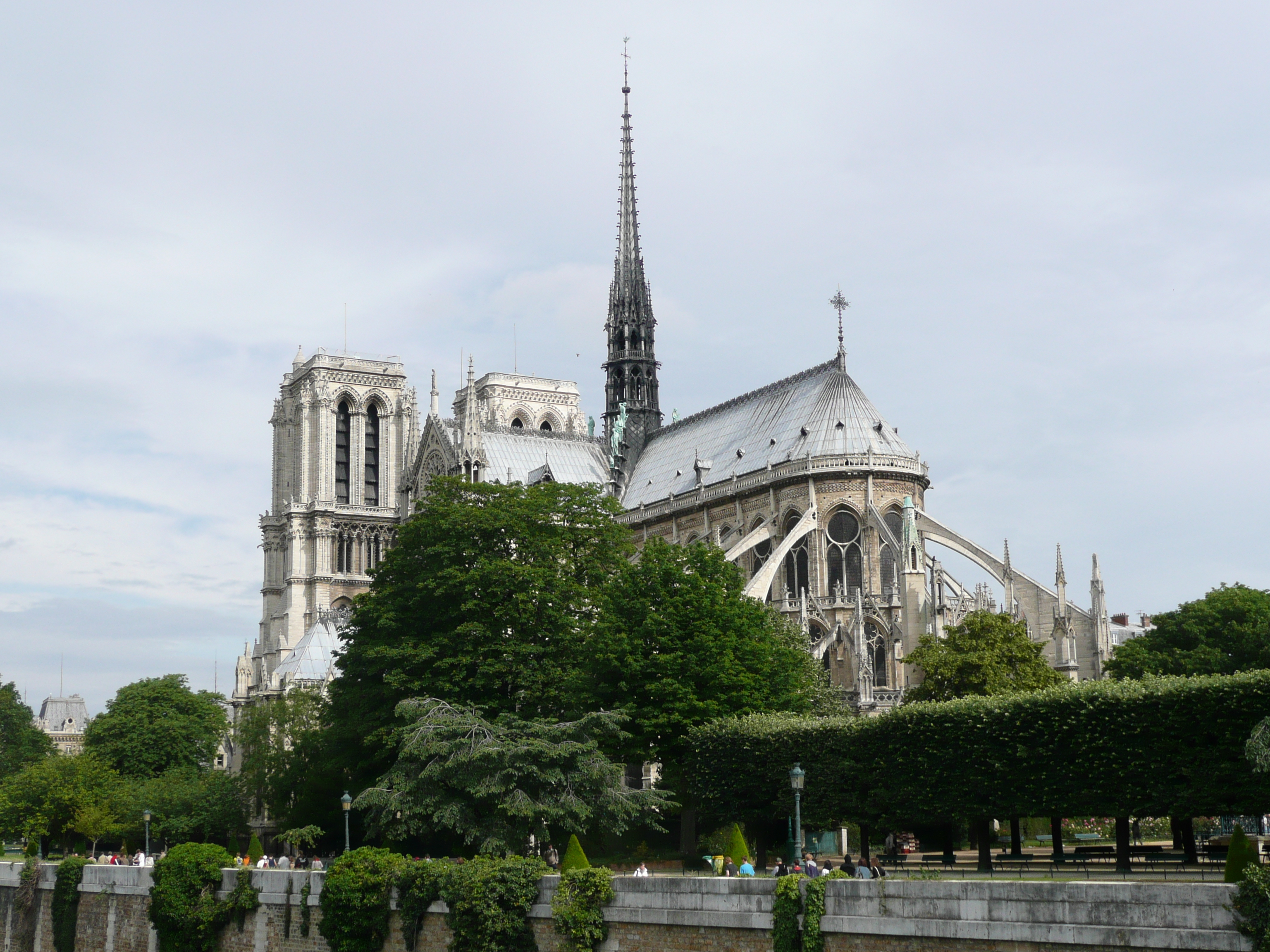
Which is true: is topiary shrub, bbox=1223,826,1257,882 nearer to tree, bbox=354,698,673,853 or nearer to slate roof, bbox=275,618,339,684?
tree, bbox=354,698,673,853

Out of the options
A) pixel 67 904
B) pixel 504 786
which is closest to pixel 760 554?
pixel 504 786

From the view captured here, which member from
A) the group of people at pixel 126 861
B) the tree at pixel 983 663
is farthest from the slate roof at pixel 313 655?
the tree at pixel 983 663

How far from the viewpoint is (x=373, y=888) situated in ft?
105

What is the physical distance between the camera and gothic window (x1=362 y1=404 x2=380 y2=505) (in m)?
113

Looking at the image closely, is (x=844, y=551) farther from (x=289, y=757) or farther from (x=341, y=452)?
(x=341, y=452)

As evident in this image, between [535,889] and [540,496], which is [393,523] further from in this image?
[535,889]

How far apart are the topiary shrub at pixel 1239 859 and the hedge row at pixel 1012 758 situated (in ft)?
35.8

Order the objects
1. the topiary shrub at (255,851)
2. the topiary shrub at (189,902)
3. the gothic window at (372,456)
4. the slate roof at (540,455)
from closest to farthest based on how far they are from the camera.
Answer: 1. the topiary shrub at (189,902)
2. the topiary shrub at (255,851)
3. the slate roof at (540,455)
4. the gothic window at (372,456)

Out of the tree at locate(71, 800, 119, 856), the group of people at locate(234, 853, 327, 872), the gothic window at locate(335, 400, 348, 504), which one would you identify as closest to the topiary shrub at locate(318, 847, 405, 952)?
the group of people at locate(234, 853, 327, 872)

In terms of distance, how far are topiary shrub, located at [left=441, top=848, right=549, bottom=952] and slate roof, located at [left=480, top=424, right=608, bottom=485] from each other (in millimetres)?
57485

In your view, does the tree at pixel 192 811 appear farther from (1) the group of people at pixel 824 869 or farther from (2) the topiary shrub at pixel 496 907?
(2) the topiary shrub at pixel 496 907

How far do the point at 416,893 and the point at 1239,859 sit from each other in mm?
16389

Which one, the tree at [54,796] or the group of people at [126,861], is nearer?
the group of people at [126,861]

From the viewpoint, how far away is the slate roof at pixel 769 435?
Result: 71.0 metres
